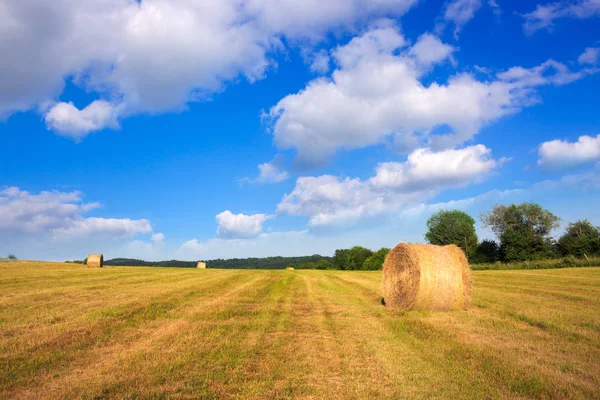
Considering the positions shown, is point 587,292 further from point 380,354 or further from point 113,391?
point 113,391

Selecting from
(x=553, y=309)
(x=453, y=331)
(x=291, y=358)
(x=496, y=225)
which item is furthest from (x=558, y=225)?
(x=291, y=358)

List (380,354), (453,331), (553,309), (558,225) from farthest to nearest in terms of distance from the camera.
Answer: (558,225)
(553,309)
(453,331)
(380,354)

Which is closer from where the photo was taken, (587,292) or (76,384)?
(76,384)

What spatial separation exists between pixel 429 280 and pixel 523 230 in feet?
216

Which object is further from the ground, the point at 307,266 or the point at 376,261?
the point at 376,261

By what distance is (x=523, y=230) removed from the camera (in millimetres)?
67750

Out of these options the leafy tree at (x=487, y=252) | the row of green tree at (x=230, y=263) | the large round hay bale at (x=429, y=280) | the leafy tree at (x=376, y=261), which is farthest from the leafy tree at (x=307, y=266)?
the large round hay bale at (x=429, y=280)

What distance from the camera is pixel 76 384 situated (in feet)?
17.7

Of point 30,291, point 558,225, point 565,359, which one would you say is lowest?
point 565,359

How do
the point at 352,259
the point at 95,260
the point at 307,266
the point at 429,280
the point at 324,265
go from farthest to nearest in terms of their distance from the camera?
the point at 307,266
the point at 324,265
the point at 352,259
the point at 95,260
the point at 429,280

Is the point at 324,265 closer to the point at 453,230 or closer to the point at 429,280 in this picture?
the point at 453,230

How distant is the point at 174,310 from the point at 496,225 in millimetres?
78393

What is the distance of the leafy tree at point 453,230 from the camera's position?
263 ft

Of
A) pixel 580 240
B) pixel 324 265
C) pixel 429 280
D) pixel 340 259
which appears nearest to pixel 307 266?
pixel 324 265
